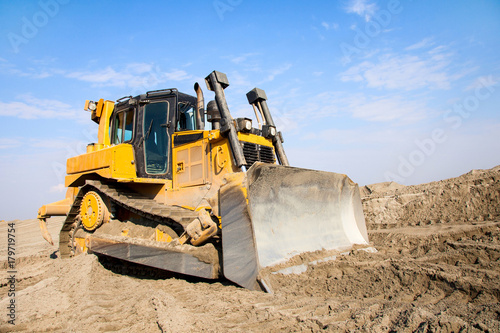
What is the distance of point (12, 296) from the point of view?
4.03m

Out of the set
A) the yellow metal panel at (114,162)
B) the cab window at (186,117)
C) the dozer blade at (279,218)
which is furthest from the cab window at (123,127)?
the dozer blade at (279,218)

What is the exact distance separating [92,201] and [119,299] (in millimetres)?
2580

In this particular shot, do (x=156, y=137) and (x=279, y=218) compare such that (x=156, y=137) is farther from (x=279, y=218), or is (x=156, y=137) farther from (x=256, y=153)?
(x=279, y=218)

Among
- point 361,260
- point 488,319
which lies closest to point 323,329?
point 488,319

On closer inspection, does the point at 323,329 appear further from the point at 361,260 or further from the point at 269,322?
the point at 361,260

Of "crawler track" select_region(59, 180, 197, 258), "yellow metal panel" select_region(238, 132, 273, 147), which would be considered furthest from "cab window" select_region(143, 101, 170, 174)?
"yellow metal panel" select_region(238, 132, 273, 147)

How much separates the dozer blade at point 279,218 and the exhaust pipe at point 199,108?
2409mm

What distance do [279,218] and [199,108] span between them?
2.93 meters

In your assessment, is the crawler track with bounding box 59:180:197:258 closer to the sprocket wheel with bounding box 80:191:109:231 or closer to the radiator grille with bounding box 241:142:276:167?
the sprocket wheel with bounding box 80:191:109:231

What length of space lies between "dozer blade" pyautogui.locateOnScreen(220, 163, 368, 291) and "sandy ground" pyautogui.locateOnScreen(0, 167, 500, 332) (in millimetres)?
251

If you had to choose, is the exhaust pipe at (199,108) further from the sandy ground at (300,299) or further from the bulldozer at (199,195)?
the sandy ground at (300,299)

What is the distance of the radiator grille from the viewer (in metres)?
5.12

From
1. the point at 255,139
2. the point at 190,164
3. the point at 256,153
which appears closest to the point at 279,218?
the point at 256,153

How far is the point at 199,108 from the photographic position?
6172 mm
